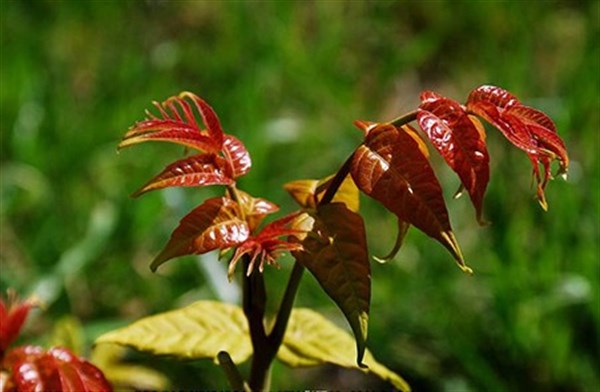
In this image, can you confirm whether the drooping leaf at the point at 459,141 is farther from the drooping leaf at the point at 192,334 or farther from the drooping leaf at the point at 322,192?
the drooping leaf at the point at 192,334

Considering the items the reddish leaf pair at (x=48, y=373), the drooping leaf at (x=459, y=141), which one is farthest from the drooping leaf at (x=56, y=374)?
the drooping leaf at (x=459, y=141)

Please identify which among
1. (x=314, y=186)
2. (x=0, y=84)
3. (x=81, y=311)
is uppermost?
(x=314, y=186)

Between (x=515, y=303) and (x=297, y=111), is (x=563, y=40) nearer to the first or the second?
(x=297, y=111)

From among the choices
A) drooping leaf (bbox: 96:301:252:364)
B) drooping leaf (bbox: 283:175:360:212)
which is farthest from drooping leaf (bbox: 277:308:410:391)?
drooping leaf (bbox: 283:175:360:212)

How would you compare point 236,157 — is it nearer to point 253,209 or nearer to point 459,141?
point 253,209

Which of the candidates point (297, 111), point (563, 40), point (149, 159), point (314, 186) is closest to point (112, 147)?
point (149, 159)

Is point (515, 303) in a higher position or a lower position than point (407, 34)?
lower
